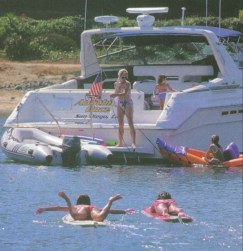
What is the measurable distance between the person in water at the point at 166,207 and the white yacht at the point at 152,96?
200 inches

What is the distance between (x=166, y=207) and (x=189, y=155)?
17.7ft

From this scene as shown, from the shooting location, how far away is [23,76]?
145ft

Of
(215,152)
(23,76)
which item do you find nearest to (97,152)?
(215,152)

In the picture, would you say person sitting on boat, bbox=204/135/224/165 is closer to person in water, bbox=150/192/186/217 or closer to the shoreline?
person in water, bbox=150/192/186/217

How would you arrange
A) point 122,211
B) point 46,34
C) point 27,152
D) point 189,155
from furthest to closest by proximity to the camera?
point 46,34
point 27,152
point 189,155
point 122,211

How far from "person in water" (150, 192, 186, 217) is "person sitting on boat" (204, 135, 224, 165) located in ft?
15.3

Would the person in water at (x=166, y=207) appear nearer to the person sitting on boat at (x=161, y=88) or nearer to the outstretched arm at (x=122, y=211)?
the outstretched arm at (x=122, y=211)

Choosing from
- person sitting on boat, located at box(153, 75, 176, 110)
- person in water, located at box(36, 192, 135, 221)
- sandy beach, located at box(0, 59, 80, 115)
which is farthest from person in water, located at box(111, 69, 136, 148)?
sandy beach, located at box(0, 59, 80, 115)

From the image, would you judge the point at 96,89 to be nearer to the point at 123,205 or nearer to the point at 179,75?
the point at 179,75

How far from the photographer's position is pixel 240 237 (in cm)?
2134

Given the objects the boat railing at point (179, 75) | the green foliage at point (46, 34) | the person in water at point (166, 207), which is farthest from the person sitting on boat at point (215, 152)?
the green foliage at point (46, 34)

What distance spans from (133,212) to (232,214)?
5.25ft

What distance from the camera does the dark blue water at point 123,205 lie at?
21031 mm

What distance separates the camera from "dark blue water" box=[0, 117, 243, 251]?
21.0m
